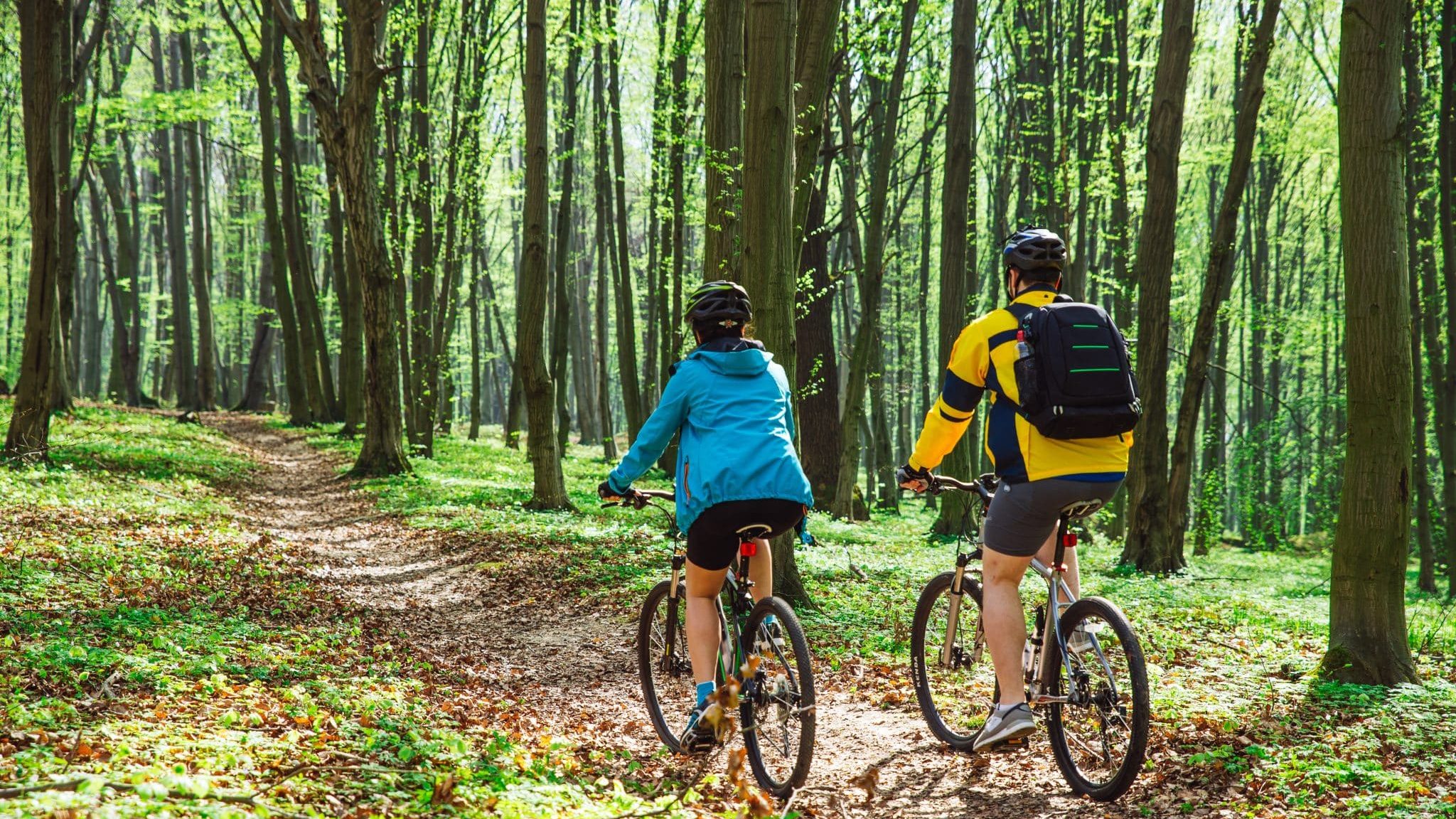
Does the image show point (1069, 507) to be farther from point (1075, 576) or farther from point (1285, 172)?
point (1285, 172)

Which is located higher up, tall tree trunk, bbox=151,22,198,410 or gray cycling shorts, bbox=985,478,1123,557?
tall tree trunk, bbox=151,22,198,410

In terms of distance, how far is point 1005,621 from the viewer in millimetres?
4160

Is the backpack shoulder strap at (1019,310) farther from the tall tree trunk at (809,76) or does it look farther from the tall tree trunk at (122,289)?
the tall tree trunk at (122,289)

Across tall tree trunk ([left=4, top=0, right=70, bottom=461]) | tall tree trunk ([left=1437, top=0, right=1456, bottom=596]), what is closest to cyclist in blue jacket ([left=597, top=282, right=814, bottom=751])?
tall tree trunk ([left=4, top=0, right=70, bottom=461])

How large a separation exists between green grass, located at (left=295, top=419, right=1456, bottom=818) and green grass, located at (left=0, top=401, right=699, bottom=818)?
7.87 feet

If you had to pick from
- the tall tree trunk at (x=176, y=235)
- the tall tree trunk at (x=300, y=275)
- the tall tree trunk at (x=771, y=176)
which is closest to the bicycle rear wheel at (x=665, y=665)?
the tall tree trunk at (x=771, y=176)

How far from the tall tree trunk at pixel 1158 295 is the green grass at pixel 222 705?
895cm

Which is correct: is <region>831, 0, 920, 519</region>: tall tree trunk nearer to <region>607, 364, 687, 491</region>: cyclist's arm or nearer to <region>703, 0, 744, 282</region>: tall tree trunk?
<region>703, 0, 744, 282</region>: tall tree trunk

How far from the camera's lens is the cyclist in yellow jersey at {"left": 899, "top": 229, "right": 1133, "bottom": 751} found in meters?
3.86

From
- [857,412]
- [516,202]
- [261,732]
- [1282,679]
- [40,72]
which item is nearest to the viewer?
[261,732]

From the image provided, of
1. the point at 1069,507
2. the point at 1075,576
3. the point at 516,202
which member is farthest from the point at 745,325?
the point at 516,202

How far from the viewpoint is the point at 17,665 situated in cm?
446

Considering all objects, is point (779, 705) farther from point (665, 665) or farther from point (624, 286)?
point (624, 286)

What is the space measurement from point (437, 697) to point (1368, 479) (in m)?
5.30
